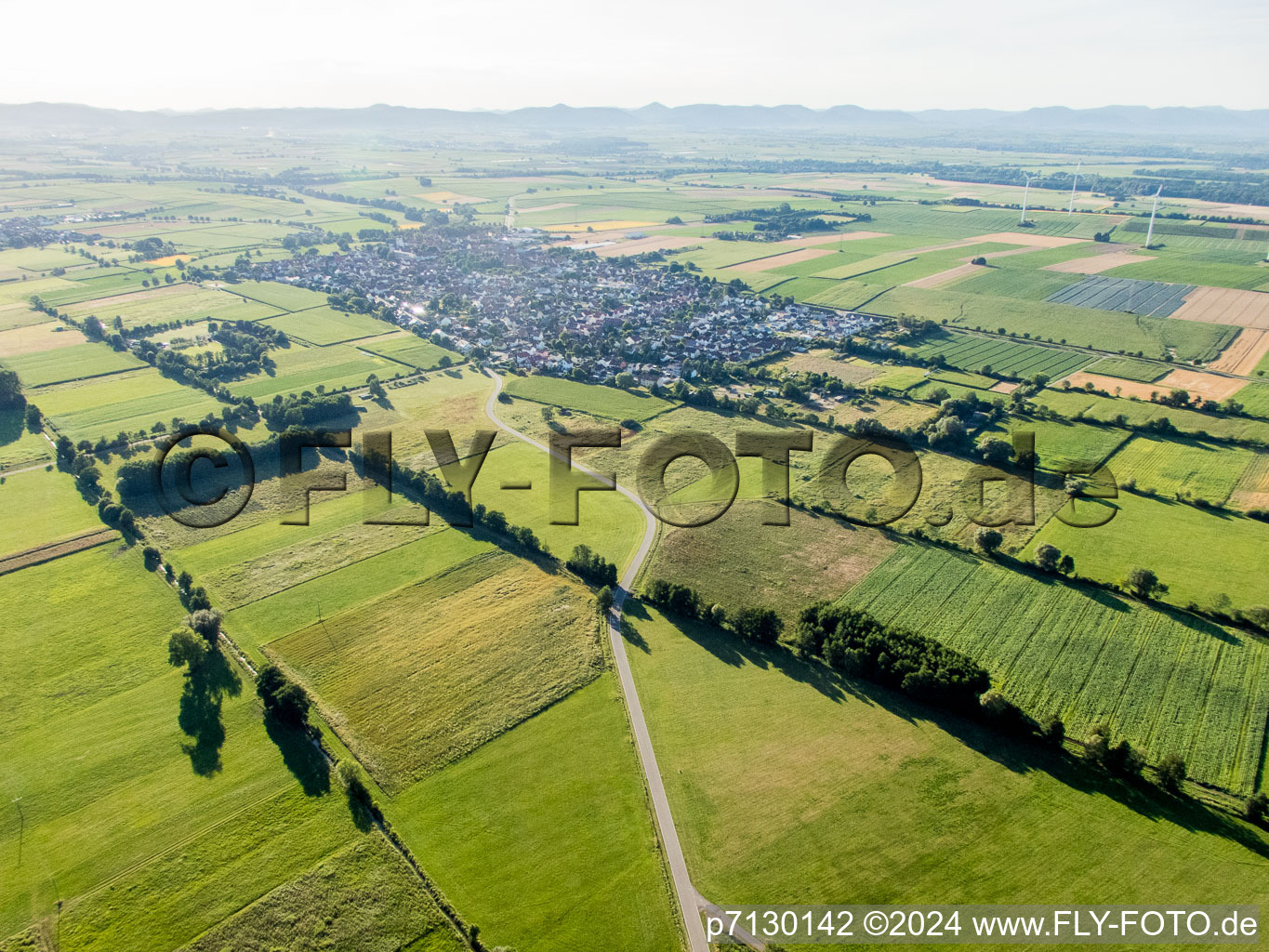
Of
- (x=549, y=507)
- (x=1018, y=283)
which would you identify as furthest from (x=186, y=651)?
(x=1018, y=283)

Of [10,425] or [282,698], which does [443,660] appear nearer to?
[282,698]

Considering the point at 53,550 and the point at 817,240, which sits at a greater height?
the point at 817,240

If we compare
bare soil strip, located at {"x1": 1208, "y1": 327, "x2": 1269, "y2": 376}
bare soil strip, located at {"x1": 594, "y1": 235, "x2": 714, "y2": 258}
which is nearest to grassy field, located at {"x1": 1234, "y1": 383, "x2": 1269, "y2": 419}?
bare soil strip, located at {"x1": 1208, "y1": 327, "x2": 1269, "y2": 376}

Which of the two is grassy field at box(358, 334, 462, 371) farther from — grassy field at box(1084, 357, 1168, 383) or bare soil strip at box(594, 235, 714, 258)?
grassy field at box(1084, 357, 1168, 383)

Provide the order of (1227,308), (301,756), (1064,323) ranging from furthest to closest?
(1227,308) → (1064,323) → (301,756)

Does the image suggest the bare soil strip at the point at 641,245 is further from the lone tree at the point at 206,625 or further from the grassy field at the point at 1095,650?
the lone tree at the point at 206,625

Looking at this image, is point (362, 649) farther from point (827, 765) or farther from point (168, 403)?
point (168, 403)

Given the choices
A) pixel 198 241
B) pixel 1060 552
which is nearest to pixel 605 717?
pixel 1060 552
